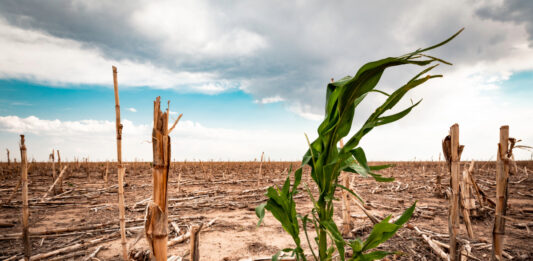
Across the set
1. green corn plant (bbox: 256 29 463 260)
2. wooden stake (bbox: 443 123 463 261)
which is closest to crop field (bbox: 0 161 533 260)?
wooden stake (bbox: 443 123 463 261)

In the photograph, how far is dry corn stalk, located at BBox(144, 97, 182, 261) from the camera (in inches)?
59.2

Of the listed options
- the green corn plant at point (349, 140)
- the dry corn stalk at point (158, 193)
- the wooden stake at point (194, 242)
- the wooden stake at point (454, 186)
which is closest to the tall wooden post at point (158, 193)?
the dry corn stalk at point (158, 193)

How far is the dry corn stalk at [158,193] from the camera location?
1.50 meters

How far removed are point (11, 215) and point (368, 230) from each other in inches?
358

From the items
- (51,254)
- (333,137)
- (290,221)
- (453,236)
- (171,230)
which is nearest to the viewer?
(333,137)

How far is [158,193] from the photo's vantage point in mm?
1525

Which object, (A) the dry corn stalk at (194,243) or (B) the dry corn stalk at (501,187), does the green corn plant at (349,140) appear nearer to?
(A) the dry corn stalk at (194,243)

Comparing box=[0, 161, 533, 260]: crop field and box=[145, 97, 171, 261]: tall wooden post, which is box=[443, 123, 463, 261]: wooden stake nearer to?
box=[0, 161, 533, 260]: crop field

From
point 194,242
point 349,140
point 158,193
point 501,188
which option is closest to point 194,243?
point 194,242

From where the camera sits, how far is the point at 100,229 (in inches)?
204

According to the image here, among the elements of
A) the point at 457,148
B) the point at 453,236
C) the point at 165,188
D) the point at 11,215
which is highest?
the point at 457,148

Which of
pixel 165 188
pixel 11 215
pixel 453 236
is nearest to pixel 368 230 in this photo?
pixel 453 236

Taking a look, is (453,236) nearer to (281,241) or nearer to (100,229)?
(281,241)

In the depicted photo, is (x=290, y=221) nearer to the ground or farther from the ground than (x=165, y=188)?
nearer to the ground
